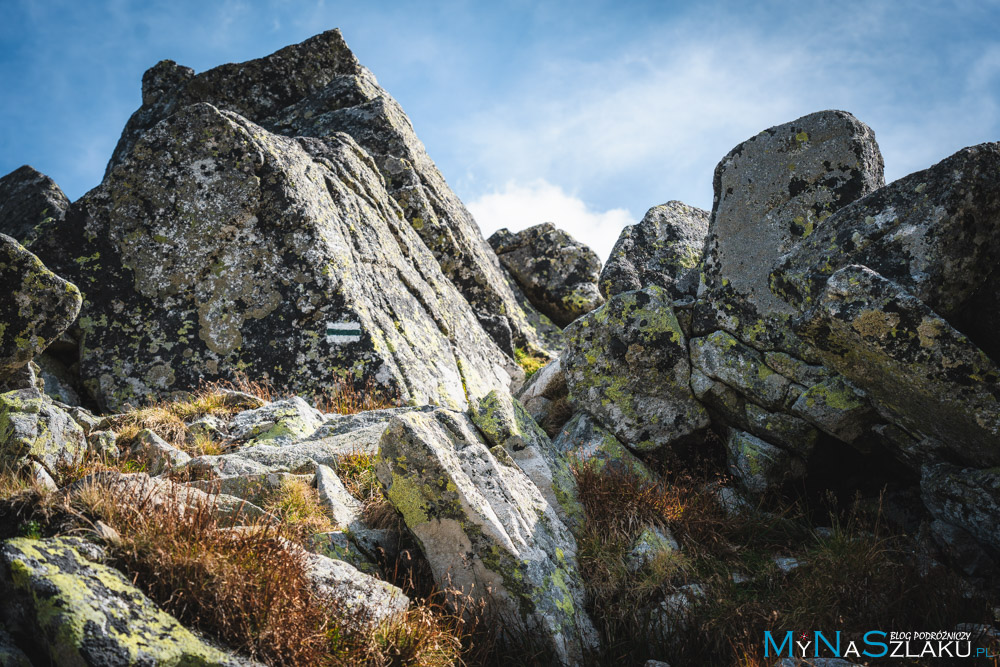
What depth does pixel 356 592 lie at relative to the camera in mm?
4672

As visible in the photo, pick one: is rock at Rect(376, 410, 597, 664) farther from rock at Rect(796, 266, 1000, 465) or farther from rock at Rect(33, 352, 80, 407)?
rock at Rect(33, 352, 80, 407)

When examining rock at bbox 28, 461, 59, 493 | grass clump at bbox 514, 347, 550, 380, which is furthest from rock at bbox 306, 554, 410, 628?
grass clump at bbox 514, 347, 550, 380

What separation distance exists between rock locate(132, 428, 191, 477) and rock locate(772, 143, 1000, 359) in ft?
23.4

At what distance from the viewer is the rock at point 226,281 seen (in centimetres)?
1021

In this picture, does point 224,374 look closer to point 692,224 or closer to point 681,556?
point 681,556

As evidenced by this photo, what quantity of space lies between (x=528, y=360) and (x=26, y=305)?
42.3 feet

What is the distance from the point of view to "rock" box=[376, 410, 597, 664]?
5.05 metres

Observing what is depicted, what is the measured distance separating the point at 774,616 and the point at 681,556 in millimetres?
1214

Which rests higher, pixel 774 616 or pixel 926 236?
pixel 926 236

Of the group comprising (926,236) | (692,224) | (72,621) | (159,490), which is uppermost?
(692,224)

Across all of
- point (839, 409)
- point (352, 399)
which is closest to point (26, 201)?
point (352, 399)

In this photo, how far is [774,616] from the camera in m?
4.94

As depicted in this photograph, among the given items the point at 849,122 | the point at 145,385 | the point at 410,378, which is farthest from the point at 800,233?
the point at 145,385

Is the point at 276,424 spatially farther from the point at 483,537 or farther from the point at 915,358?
the point at 915,358
